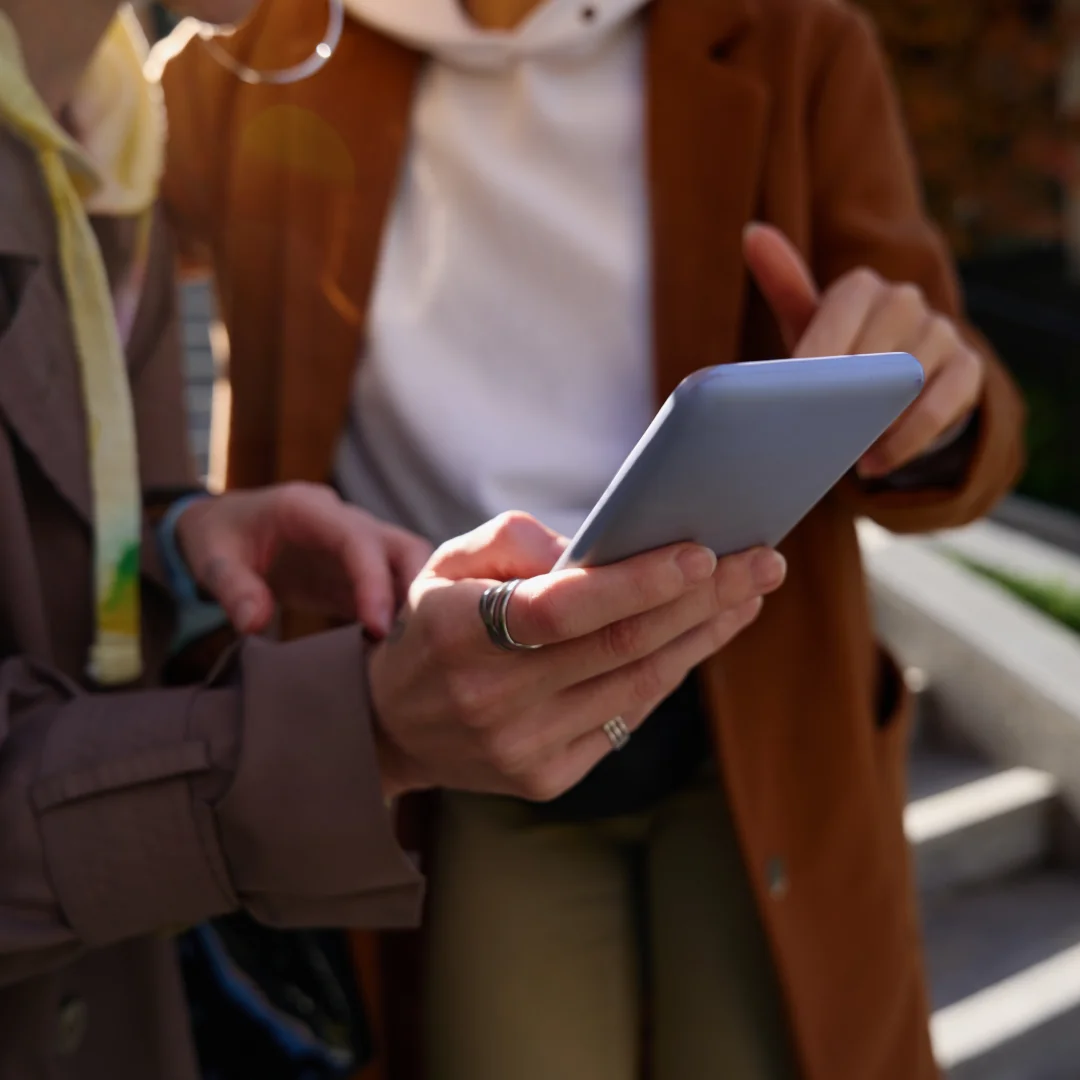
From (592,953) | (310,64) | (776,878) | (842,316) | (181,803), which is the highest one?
(310,64)

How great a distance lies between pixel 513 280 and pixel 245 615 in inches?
23.0

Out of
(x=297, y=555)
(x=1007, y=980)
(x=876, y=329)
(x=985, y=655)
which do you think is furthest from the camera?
(x=985, y=655)

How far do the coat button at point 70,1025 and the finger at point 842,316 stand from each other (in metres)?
0.96

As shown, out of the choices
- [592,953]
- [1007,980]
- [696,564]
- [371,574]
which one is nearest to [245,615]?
[371,574]

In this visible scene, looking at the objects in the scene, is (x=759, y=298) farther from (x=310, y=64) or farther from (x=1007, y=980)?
(x=1007, y=980)

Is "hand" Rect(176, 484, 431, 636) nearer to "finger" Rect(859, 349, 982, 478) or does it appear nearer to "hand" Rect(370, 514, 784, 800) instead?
"hand" Rect(370, 514, 784, 800)

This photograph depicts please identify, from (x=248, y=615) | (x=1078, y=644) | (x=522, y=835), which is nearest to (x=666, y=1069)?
(x=522, y=835)

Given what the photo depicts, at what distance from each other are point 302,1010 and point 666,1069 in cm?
45

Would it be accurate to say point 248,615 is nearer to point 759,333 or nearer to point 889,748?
point 759,333

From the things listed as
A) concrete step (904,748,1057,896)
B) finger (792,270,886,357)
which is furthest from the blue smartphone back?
concrete step (904,748,1057,896)

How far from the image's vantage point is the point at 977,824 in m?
Result: 3.43

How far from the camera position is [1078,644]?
155 inches

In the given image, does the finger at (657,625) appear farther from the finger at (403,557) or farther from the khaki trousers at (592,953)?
the khaki trousers at (592,953)

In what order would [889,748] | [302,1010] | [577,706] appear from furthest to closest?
1. [889,748]
2. [302,1010]
3. [577,706]
